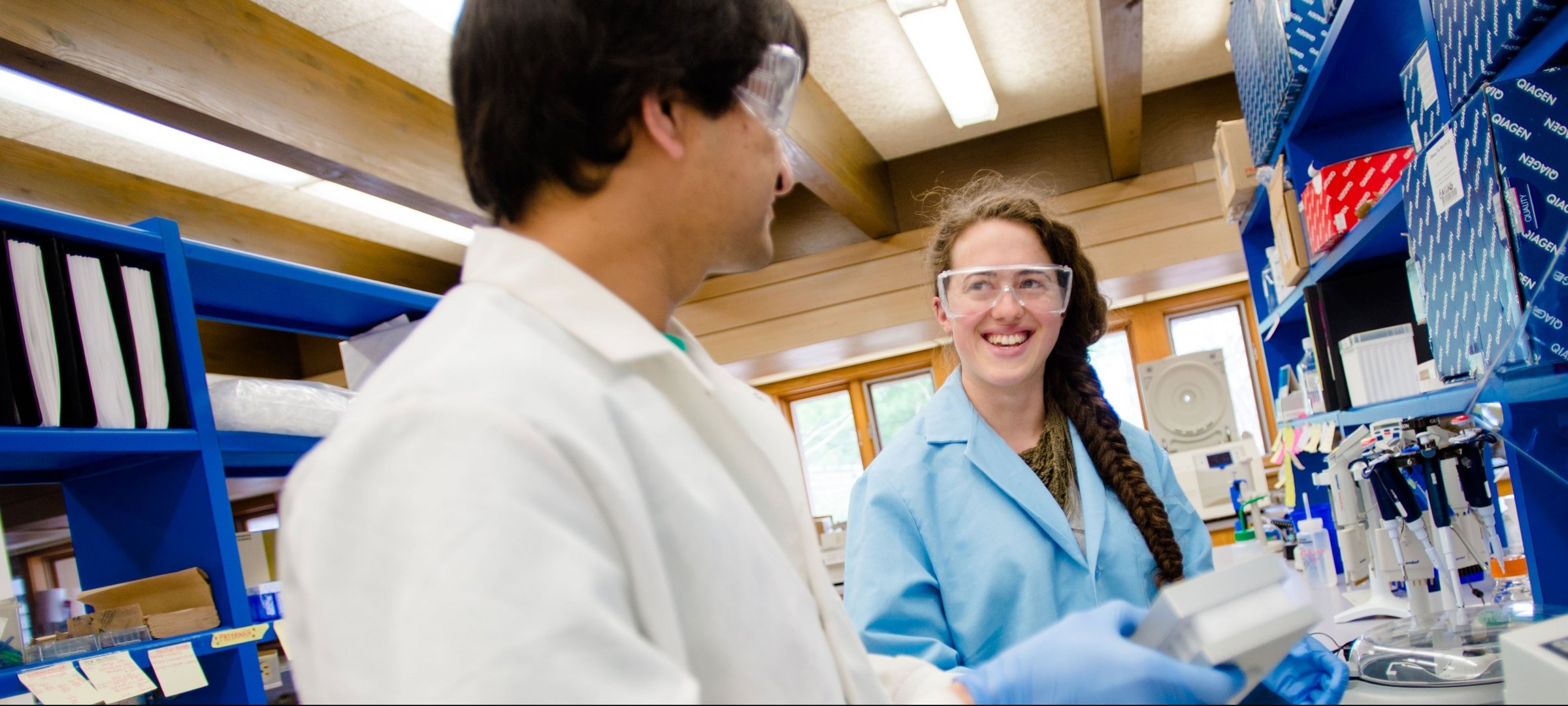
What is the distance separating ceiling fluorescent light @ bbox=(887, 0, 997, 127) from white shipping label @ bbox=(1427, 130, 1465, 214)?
201cm

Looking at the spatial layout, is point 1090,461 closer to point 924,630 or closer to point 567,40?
point 924,630

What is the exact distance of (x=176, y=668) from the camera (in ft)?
5.85

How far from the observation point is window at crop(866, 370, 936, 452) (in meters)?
A: 10.1

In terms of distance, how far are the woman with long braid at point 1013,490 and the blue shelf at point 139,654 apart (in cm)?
122

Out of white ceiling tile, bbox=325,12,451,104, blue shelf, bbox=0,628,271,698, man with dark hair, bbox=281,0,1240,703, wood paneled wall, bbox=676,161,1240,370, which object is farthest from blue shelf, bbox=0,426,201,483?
wood paneled wall, bbox=676,161,1240,370

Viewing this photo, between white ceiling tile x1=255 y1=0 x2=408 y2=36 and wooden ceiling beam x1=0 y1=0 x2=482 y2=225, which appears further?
white ceiling tile x1=255 y1=0 x2=408 y2=36

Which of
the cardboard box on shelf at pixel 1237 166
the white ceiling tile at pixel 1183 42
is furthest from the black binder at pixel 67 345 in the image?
the white ceiling tile at pixel 1183 42

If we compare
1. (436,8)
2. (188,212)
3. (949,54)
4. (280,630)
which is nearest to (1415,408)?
(949,54)

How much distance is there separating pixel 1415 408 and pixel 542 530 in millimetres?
2016

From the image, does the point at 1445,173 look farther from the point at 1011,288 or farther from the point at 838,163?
the point at 838,163

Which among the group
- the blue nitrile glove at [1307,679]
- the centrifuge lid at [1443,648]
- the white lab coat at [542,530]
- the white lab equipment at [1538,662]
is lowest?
the centrifuge lid at [1443,648]

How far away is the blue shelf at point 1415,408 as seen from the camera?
1.74 meters

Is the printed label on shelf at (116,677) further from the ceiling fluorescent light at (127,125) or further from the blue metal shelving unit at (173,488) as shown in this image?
the ceiling fluorescent light at (127,125)

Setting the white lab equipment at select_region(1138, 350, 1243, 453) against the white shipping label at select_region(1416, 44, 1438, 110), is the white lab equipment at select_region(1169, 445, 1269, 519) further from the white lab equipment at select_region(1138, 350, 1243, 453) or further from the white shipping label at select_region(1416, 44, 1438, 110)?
the white shipping label at select_region(1416, 44, 1438, 110)
